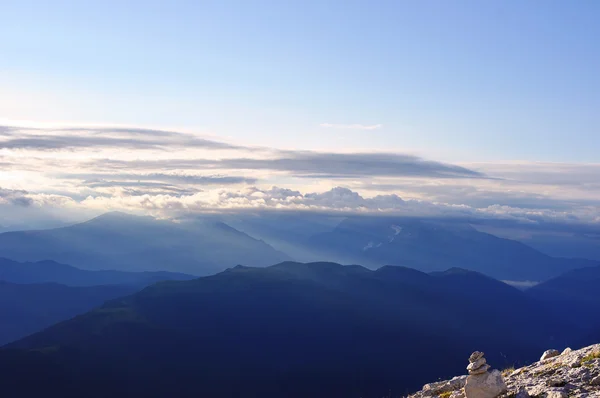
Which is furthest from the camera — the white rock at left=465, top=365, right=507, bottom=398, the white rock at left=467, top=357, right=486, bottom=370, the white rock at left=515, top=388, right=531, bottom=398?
the white rock at left=467, top=357, right=486, bottom=370

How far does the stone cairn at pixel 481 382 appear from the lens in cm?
2767

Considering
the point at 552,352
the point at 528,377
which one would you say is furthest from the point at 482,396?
the point at 552,352

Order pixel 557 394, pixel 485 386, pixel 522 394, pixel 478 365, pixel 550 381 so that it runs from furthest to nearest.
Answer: pixel 550 381 < pixel 478 365 < pixel 485 386 < pixel 522 394 < pixel 557 394

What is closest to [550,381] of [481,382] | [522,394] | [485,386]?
[522,394]

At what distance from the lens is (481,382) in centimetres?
2788

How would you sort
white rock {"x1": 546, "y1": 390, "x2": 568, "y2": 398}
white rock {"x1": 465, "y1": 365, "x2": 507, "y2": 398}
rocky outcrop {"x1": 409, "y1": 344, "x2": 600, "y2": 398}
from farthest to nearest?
1. white rock {"x1": 465, "y1": 365, "x2": 507, "y2": 398}
2. rocky outcrop {"x1": 409, "y1": 344, "x2": 600, "y2": 398}
3. white rock {"x1": 546, "y1": 390, "x2": 568, "y2": 398}

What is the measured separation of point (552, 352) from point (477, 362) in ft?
59.9

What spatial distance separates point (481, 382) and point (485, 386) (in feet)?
0.87

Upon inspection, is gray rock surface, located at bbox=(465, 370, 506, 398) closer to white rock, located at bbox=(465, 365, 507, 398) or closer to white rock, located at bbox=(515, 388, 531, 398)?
white rock, located at bbox=(465, 365, 507, 398)

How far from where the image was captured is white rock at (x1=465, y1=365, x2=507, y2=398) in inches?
1088

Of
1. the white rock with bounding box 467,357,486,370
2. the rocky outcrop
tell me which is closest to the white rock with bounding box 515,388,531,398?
the rocky outcrop

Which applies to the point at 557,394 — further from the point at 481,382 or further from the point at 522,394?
the point at 481,382

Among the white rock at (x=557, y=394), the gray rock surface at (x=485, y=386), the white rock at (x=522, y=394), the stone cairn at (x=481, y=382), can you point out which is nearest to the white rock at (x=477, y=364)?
the stone cairn at (x=481, y=382)

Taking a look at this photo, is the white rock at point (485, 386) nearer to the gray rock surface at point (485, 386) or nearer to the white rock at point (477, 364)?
Result: the gray rock surface at point (485, 386)
